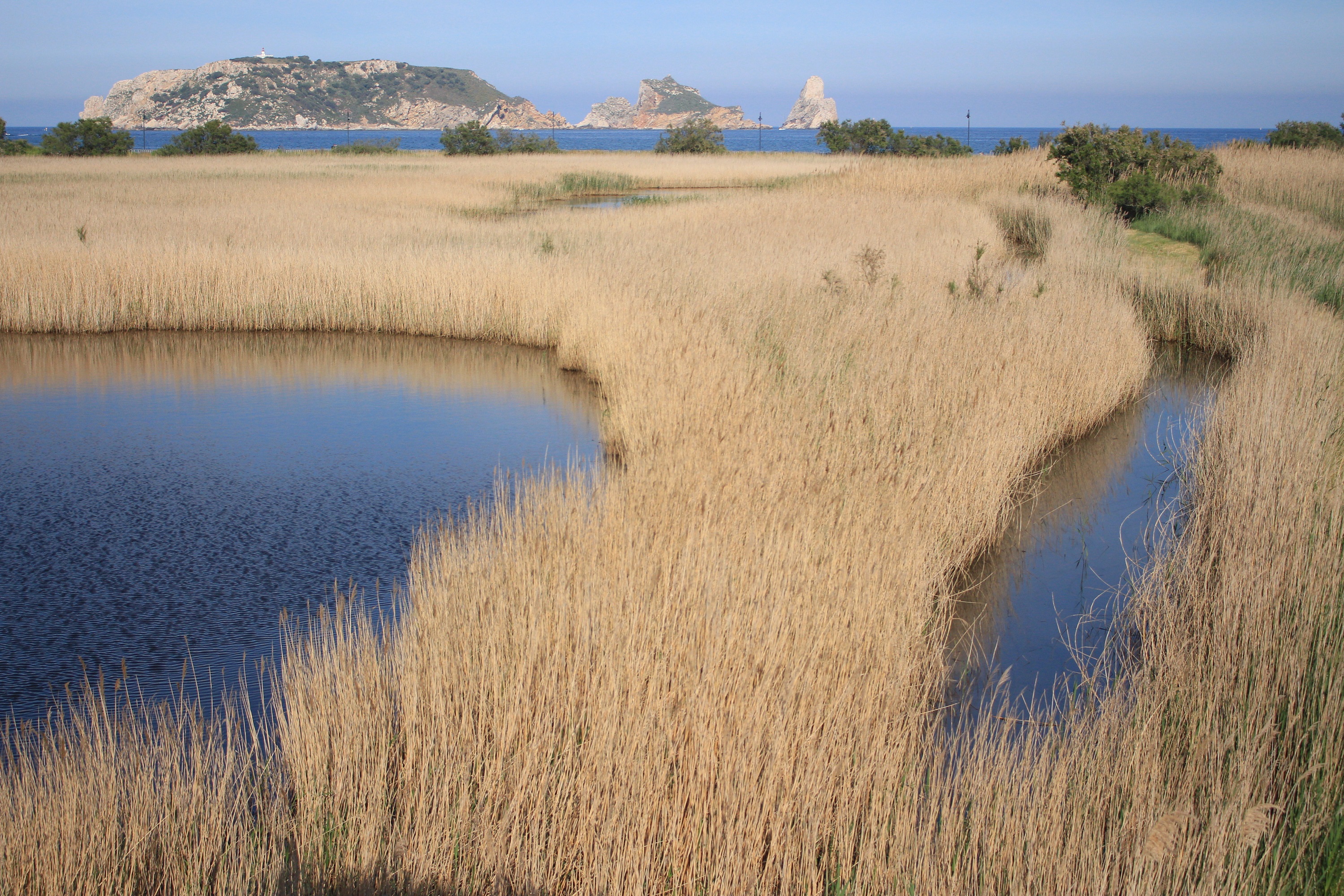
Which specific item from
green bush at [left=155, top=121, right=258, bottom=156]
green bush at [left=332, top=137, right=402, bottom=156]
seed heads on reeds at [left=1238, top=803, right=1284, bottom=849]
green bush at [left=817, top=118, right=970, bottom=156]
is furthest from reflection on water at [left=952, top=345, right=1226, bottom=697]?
green bush at [left=155, top=121, right=258, bottom=156]

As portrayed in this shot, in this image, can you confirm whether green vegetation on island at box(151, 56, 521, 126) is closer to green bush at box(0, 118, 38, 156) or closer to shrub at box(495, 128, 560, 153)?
shrub at box(495, 128, 560, 153)

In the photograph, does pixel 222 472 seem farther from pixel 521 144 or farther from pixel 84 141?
pixel 521 144

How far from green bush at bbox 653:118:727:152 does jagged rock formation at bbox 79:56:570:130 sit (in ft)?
365

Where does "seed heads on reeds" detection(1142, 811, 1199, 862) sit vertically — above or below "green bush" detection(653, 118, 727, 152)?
below

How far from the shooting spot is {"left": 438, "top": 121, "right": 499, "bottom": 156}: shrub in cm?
4606

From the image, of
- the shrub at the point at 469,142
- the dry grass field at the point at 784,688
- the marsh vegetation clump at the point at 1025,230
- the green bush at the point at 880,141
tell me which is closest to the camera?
→ the dry grass field at the point at 784,688

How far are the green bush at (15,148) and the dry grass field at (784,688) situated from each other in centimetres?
4264

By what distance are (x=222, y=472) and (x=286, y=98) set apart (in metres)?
182

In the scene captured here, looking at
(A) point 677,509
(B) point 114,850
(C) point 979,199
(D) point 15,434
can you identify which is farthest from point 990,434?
(C) point 979,199

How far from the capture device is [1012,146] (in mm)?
26469

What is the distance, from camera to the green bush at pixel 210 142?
4216 centimetres

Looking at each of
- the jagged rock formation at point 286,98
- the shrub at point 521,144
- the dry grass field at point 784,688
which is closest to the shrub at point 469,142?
the shrub at point 521,144

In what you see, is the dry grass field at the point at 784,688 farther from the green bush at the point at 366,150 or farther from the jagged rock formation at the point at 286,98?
the jagged rock formation at the point at 286,98

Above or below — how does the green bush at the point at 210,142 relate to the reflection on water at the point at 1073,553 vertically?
above
